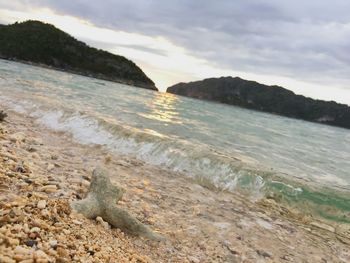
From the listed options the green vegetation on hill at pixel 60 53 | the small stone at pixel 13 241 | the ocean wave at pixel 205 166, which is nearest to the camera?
the small stone at pixel 13 241

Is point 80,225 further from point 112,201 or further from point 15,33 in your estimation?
point 15,33

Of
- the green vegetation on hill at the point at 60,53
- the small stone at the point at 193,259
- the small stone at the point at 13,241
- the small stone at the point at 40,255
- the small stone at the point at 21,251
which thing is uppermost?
the green vegetation on hill at the point at 60,53

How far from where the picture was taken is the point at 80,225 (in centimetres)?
584

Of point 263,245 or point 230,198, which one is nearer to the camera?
point 263,245

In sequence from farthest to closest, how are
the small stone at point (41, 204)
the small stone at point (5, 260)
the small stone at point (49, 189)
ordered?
1. the small stone at point (49, 189)
2. the small stone at point (41, 204)
3. the small stone at point (5, 260)

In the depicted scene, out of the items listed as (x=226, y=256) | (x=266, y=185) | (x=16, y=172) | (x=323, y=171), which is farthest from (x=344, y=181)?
(x=16, y=172)

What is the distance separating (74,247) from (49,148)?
7.60 m

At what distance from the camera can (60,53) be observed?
16738cm

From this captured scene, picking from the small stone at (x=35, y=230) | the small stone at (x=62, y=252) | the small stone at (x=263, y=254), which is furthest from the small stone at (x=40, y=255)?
the small stone at (x=263, y=254)

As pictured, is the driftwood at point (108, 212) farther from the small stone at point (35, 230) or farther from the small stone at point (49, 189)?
the small stone at point (35, 230)

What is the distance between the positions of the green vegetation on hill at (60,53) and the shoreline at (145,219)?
461ft

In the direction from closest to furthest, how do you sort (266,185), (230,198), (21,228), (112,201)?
(21,228) < (112,201) < (230,198) < (266,185)

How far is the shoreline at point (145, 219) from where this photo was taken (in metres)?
5.16

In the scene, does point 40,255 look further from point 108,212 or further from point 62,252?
point 108,212
